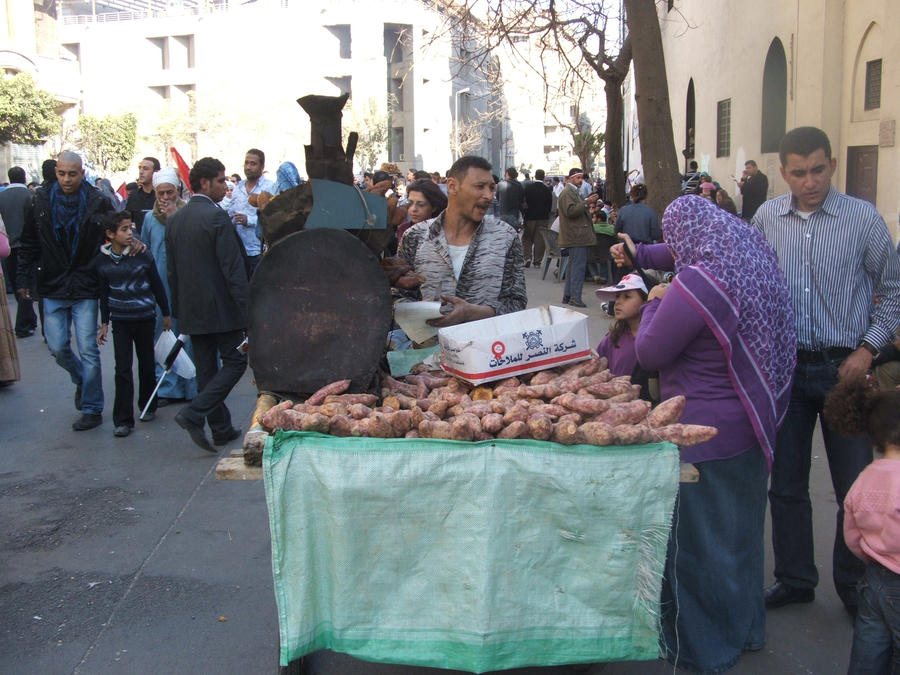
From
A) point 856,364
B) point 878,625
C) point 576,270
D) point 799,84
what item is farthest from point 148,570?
point 799,84

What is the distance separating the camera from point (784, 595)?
13.6 feet

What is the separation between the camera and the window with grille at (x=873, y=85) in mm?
12711

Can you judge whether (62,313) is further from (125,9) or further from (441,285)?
(125,9)

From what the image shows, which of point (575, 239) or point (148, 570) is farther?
point (575, 239)

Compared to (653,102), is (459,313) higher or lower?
lower

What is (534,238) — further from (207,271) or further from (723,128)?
(207,271)

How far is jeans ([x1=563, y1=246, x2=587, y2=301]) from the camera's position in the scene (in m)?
13.4

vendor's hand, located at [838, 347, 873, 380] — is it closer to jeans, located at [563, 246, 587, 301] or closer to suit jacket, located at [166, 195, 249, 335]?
suit jacket, located at [166, 195, 249, 335]

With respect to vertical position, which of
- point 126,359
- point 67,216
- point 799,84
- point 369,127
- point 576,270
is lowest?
point 126,359

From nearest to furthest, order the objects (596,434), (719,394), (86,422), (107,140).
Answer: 1. (596,434)
2. (719,394)
3. (86,422)
4. (107,140)

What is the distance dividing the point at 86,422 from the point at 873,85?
466 inches

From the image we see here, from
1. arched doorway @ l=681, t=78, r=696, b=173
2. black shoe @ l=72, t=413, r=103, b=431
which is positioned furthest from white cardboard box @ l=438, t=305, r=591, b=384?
arched doorway @ l=681, t=78, r=696, b=173

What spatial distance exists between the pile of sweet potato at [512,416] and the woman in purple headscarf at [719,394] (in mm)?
310

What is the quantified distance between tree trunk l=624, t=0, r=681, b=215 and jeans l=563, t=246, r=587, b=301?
352cm
